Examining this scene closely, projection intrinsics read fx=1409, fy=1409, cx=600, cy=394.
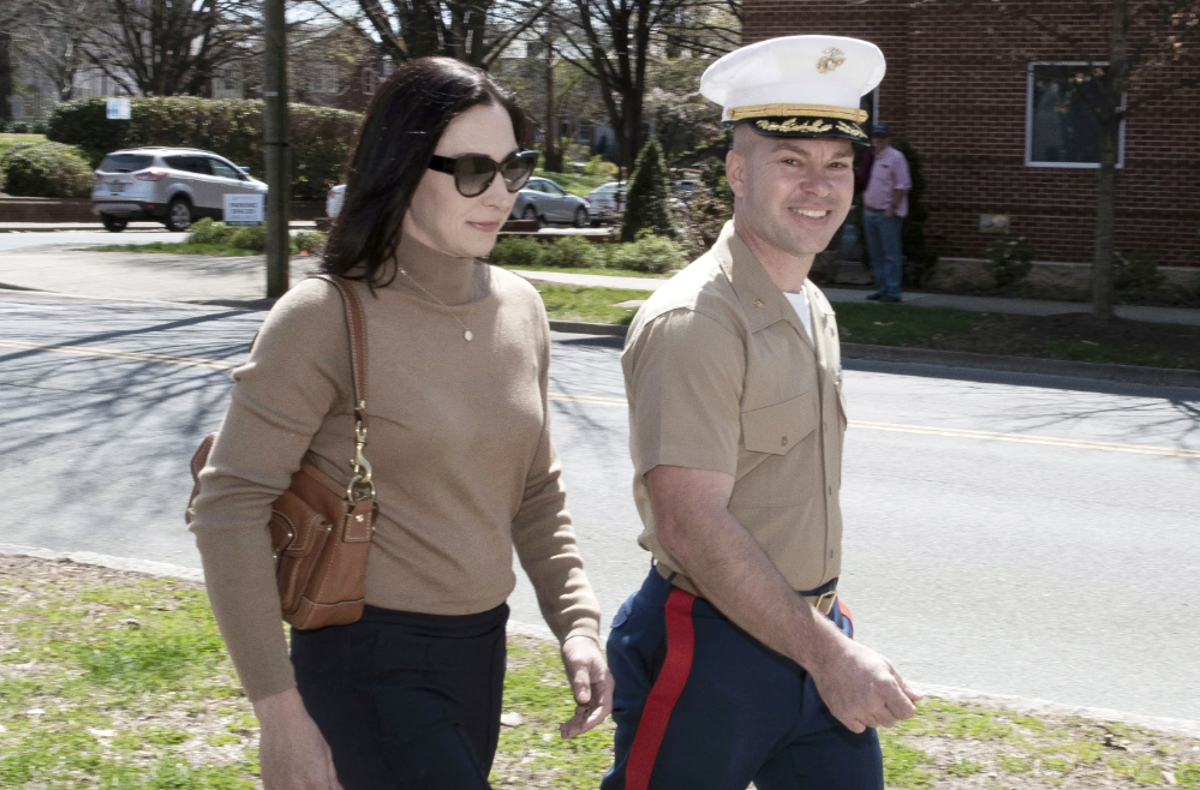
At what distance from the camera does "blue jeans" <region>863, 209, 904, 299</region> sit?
16859 mm

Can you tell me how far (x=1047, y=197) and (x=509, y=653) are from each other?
16.0 metres

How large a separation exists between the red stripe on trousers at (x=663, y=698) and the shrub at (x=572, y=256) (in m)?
19.3

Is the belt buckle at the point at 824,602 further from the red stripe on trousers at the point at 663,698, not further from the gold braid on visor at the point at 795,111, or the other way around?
the gold braid on visor at the point at 795,111

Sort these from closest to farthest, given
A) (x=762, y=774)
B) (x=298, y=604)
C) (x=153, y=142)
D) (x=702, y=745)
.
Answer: (x=298, y=604) → (x=702, y=745) → (x=762, y=774) → (x=153, y=142)

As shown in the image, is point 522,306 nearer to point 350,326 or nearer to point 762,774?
point 350,326

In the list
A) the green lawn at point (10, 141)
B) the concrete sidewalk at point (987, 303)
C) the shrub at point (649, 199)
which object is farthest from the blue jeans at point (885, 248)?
the green lawn at point (10, 141)

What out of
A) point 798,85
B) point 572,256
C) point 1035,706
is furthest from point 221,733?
point 572,256

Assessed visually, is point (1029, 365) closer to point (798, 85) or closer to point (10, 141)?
point (798, 85)

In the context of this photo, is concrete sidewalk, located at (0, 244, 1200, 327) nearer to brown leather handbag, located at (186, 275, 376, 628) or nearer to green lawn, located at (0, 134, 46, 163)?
brown leather handbag, located at (186, 275, 376, 628)

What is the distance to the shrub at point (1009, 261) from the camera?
18422 mm

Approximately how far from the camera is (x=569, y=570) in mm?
2721

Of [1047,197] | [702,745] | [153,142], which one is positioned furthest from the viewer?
[153,142]

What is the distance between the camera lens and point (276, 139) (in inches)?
654

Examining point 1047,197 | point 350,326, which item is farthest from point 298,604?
point 1047,197
